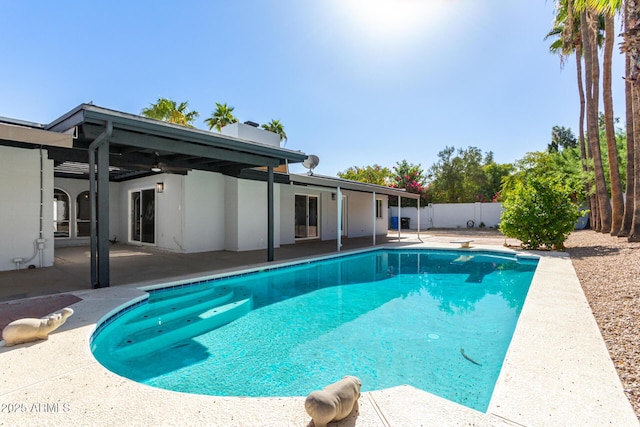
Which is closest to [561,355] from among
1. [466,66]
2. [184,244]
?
[184,244]

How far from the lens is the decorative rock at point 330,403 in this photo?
2.04 metres

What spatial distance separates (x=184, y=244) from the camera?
10852 millimetres

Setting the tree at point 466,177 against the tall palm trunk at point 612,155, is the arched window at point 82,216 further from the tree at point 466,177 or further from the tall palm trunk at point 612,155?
the tree at point 466,177

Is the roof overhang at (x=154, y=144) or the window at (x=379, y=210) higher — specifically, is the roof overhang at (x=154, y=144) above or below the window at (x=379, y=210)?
above

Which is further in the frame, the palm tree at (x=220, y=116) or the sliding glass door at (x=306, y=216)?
the palm tree at (x=220, y=116)

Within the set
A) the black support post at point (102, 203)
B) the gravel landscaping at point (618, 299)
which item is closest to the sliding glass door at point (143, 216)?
the black support post at point (102, 203)

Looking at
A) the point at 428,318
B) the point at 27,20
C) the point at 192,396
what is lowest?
the point at 428,318

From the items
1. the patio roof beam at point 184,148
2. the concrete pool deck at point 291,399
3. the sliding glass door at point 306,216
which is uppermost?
the patio roof beam at point 184,148

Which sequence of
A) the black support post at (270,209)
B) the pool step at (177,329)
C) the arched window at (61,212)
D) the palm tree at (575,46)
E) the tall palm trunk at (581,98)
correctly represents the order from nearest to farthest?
the pool step at (177,329) → the black support post at (270,209) → the arched window at (61,212) → the palm tree at (575,46) → the tall palm trunk at (581,98)

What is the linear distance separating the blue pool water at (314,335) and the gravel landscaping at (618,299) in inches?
42.3

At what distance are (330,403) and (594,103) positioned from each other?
748 inches

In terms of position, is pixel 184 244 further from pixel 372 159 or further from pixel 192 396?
pixel 372 159

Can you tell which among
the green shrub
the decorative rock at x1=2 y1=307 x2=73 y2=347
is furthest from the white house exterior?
the decorative rock at x1=2 y1=307 x2=73 y2=347

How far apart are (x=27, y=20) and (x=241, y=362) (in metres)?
11.9
